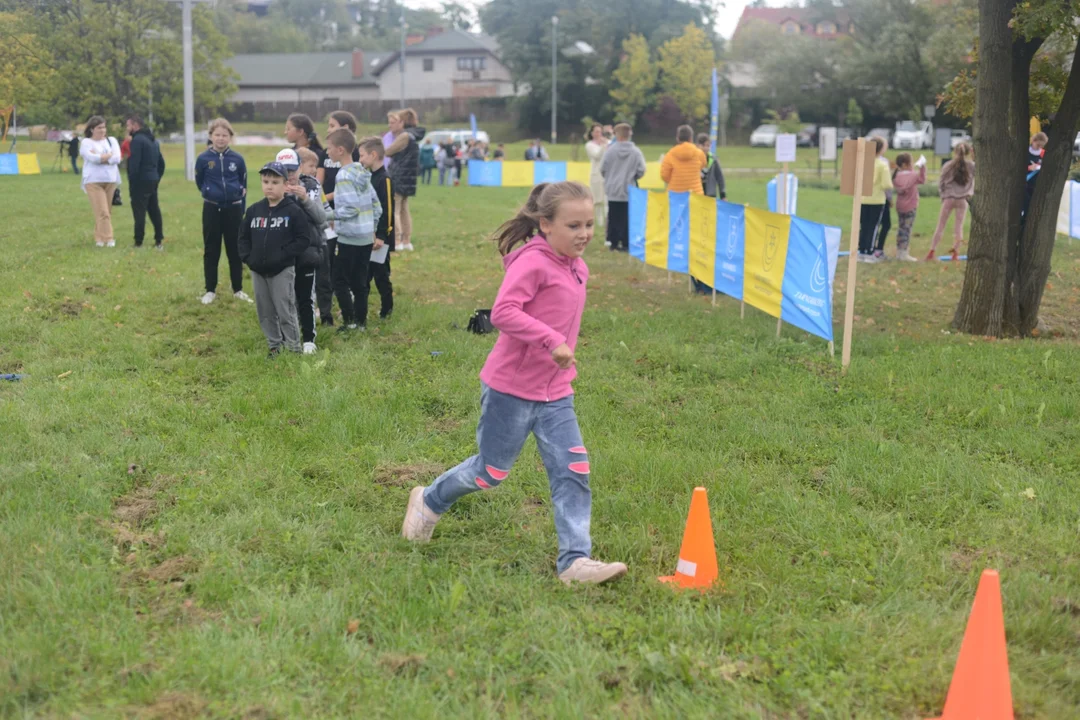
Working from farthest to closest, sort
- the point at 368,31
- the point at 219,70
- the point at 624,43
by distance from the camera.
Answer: the point at 368,31
the point at 624,43
the point at 219,70

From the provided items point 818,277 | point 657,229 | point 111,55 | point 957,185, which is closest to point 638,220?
point 657,229

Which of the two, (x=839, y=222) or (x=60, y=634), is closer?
(x=60, y=634)

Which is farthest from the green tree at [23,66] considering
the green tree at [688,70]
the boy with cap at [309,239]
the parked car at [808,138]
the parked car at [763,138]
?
the green tree at [688,70]

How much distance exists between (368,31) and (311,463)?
471 feet

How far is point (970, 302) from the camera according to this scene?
1034cm

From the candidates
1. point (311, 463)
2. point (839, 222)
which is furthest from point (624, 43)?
point (311, 463)

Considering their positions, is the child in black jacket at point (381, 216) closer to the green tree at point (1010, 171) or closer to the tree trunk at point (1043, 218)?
the green tree at point (1010, 171)

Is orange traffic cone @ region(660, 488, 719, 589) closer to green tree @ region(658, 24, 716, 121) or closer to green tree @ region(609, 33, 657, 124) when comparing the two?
green tree @ region(609, 33, 657, 124)

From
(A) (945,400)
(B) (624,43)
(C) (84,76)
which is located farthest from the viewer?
(B) (624,43)

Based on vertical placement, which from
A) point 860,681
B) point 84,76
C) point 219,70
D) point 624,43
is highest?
point 624,43

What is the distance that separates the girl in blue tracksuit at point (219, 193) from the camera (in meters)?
10.5

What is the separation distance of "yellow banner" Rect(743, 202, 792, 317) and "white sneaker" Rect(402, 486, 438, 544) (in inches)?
217

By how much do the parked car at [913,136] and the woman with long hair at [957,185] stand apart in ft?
146

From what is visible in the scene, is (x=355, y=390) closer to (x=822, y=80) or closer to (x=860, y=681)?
(x=860, y=681)
